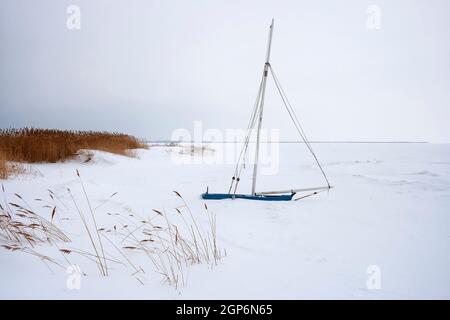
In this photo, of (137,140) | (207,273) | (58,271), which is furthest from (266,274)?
(137,140)

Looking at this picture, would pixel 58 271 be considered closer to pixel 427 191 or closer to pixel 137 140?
pixel 427 191

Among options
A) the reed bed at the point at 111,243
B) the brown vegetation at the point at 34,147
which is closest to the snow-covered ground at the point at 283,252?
the reed bed at the point at 111,243

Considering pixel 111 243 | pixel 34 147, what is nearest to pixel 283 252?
pixel 111 243

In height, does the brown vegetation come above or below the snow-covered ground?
above

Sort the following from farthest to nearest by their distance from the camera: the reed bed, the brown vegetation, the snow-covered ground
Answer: the brown vegetation < the reed bed < the snow-covered ground

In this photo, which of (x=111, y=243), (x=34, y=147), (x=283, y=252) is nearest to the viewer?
(x=111, y=243)

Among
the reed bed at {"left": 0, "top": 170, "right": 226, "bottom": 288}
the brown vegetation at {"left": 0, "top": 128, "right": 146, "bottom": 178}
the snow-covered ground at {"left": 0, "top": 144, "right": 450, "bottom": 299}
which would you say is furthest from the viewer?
the brown vegetation at {"left": 0, "top": 128, "right": 146, "bottom": 178}

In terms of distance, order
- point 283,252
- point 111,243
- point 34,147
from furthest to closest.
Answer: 1. point 34,147
2. point 283,252
3. point 111,243

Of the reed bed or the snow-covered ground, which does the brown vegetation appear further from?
the reed bed

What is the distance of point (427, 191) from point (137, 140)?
21.1 metres

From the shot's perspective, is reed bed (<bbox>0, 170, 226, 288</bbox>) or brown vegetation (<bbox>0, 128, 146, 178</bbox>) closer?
reed bed (<bbox>0, 170, 226, 288</bbox>)

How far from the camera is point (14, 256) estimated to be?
11.4 ft

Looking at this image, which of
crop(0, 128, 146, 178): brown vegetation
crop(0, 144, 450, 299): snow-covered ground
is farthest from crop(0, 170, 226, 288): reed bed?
crop(0, 128, 146, 178): brown vegetation

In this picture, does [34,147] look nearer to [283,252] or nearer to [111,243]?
[111,243]
